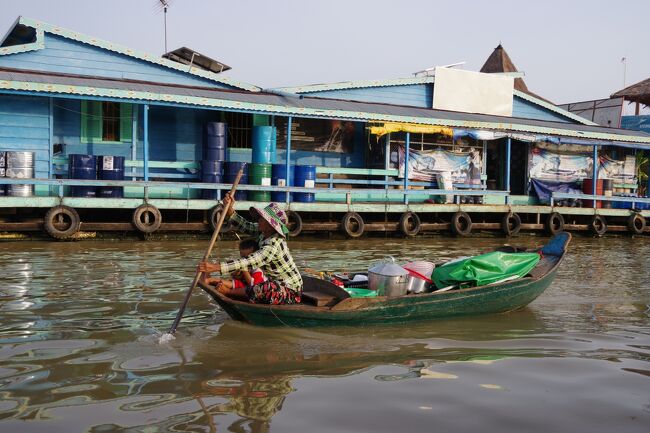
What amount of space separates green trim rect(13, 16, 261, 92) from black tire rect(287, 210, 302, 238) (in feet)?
13.6

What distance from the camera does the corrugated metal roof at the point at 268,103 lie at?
46.5 ft

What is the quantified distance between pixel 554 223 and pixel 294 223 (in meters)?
8.41

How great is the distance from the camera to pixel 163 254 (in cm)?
1292

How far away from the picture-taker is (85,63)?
53.7 feet

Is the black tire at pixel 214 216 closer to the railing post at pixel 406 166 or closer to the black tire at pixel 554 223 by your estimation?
the railing post at pixel 406 166

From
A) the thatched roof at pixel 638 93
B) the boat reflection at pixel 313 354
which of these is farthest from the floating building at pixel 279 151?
the boat reflection at pixel 313 354

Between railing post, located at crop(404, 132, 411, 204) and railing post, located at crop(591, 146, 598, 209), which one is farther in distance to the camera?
railing post, located at crop(591, 146, 598, 209)

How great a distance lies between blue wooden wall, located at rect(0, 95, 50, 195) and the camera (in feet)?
48.5

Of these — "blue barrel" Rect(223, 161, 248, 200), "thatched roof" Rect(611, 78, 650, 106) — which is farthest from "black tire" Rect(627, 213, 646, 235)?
"blue barrel" Rect(223, 161, 248, 200)

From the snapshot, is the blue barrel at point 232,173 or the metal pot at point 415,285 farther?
the blue barrel at point 232,173

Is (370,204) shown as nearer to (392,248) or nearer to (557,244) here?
(392,248)

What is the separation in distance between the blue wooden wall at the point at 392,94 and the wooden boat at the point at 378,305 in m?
12.9

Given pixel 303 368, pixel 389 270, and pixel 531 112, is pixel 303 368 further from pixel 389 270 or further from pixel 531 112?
pixel 531 112

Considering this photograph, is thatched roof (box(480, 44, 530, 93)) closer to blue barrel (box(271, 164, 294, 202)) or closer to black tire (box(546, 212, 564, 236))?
black tire (box(546, 212, 564, 236))
